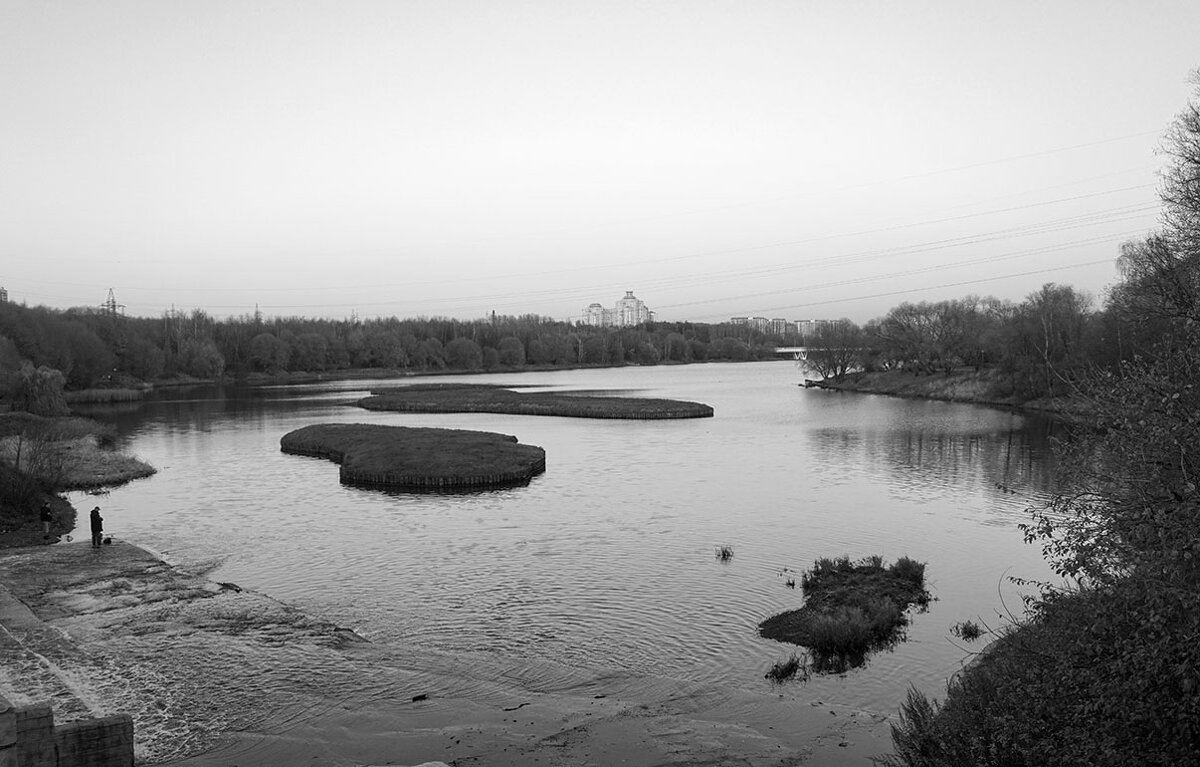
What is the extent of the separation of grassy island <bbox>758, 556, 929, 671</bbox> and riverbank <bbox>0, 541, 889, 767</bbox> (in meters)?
3.03

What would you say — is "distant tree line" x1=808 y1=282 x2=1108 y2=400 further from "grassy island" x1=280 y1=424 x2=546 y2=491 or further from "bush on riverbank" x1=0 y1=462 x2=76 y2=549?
"bush on riverbank" x1=0 y1=462 x2=76 y2=549

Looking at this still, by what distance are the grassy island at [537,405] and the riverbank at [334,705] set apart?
58.4m

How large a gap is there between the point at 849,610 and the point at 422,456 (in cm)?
3078

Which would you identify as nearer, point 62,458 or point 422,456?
point 62,458

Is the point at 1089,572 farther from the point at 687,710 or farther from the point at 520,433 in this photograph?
the point at 520,433

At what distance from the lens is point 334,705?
16.5 m

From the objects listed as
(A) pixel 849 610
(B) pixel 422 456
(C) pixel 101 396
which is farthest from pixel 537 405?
(A) pixel 849 610

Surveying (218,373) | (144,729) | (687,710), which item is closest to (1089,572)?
(687,710)

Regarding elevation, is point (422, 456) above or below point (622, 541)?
above

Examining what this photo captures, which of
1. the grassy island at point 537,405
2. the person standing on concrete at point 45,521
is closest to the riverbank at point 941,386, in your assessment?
the grassy island at point 537,405

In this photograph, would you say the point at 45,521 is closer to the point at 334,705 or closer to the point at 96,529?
the point at 96,529

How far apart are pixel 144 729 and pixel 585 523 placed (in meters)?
19.8

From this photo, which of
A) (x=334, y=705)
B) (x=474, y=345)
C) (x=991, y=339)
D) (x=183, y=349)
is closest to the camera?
(x=334, y=705)

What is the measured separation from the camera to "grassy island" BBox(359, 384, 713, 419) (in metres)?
78.9
